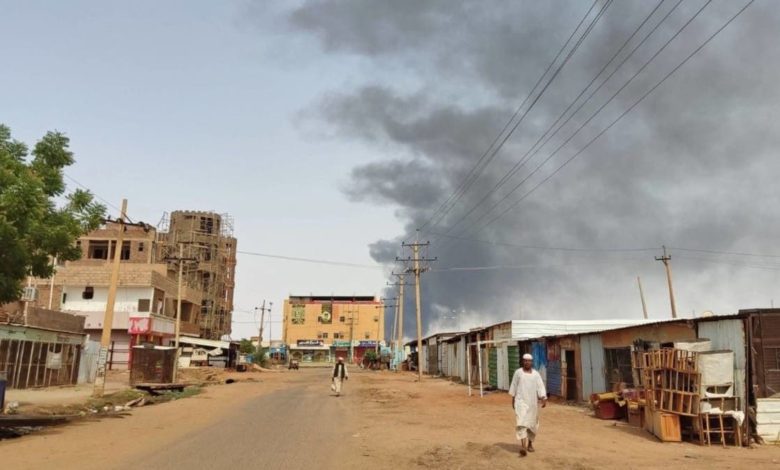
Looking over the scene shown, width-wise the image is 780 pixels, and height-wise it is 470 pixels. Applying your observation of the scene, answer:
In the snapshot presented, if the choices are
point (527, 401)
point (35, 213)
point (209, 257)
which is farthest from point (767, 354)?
point (209, 257)

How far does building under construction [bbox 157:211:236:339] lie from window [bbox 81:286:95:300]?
23.8m

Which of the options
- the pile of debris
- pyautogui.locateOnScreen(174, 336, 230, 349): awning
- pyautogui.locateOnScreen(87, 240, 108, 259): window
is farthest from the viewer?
pyautogui.locateOnScreen(87, 240, 108, 259): window

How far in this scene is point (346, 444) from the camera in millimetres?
12680

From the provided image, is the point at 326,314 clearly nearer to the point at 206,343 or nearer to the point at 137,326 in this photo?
the point at 206,343

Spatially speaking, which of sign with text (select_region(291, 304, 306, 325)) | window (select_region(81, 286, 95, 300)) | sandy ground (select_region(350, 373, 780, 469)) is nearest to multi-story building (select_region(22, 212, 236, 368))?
window (select_region(81, 286, 95, 300))

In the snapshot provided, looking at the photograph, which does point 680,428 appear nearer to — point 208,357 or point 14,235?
point 14,235

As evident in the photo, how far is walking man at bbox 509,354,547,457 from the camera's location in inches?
445

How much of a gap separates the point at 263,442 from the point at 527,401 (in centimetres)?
544

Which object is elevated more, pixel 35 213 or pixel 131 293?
pixel 131 293

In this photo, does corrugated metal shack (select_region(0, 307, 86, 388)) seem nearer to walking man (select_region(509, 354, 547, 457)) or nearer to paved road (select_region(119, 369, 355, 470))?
paved road (select_region(119, 369, 355, 470))

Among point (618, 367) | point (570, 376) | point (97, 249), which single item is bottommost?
point (570, 376)

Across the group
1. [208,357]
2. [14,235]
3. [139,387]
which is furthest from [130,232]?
[14,235]

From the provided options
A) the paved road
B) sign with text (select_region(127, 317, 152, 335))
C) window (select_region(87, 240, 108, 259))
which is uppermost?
window (select_region(87, 240, 108, 259))

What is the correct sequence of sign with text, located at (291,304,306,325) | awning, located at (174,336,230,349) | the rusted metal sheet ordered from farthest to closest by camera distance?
sign with text, located at (291,304,306,325)
awning, located at (174,336,230,349)
the rusted metal sheet
